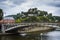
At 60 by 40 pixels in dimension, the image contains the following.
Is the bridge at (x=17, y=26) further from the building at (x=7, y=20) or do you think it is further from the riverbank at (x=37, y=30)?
the riverbank at (x=37, y=30)

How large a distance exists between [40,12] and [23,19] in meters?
0.75

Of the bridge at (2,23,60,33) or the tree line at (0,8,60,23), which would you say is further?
the bridge at (2,23,60,33)

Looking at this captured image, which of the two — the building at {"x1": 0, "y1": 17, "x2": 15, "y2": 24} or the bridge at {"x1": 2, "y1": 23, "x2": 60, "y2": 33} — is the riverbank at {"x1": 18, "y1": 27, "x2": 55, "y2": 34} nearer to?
the bridge at {"x1": 2, "y1": 23, "x2": 60, "y2": 33}

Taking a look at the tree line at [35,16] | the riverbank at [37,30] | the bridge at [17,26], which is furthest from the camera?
the riverbank at [37,30]

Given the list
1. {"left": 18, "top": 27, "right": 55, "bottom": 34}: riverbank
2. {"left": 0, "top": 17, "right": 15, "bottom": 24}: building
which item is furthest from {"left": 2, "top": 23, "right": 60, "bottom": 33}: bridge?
{"left": 18, "top": 27, "right": 55, "bottom": 34}: riverbank

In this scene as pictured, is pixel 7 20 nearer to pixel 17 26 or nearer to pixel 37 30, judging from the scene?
pixel 17 26

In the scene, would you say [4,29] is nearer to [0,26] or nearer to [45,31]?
[0,26]

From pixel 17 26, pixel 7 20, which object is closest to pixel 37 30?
pixel 17 26

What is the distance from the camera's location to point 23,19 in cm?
1244

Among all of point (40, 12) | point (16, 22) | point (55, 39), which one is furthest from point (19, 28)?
point (55, 39)

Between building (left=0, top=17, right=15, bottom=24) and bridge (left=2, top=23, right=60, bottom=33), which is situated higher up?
building (left=0, top=17, right=15, bottom=24)

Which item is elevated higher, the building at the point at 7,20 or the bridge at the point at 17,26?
the building at the point at 7,20

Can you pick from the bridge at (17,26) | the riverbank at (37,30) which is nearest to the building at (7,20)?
the bridge at (17,26)

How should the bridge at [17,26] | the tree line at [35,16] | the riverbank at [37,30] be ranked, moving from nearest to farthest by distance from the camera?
the tree line at [35,16] → the bridge at [17,26] → the riverbank at [37,30]
